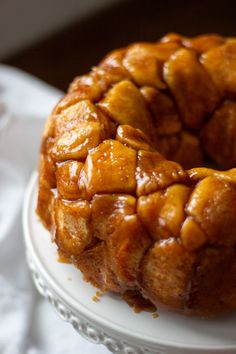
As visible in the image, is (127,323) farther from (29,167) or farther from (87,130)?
(29,167)

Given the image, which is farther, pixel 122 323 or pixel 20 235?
pixel 20 235

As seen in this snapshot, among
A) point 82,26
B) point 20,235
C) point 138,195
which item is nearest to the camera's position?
point 138,195

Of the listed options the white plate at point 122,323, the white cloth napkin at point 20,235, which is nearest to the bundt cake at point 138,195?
the white plate at point 122,323

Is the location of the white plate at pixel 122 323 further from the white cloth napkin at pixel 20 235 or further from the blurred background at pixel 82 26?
the blurred background at pixel 82 26

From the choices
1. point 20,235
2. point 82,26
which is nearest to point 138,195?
point 20,235

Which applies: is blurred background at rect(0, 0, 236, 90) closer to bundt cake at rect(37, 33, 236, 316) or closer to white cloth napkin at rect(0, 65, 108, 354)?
white cloth napkin at rect(0, 65, 108, 354)

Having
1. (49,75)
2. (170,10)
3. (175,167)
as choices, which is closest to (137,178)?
(175,167)

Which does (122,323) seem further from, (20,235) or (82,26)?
(82,26)
